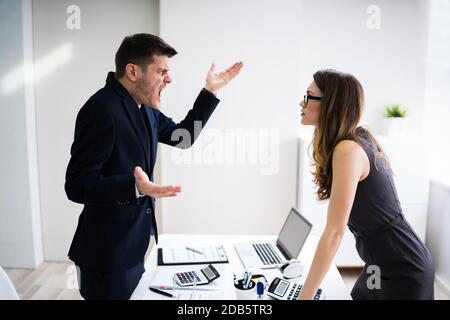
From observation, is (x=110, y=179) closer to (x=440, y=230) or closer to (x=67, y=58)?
(x=67, y=58)

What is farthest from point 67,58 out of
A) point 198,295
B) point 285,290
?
point 285,290

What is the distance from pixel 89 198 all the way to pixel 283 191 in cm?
221

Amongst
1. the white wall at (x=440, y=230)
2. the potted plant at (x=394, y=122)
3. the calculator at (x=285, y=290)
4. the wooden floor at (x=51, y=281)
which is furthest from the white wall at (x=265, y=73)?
the calculator at (x=285, y=290)

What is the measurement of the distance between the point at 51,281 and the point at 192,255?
1.86 meters

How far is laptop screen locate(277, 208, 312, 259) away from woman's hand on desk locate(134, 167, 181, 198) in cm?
77

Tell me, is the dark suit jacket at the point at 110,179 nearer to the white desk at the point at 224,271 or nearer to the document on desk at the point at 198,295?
the white desk at the point at 224,271

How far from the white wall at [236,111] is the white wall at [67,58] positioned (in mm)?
419

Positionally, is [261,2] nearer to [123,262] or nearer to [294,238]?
[294,238]

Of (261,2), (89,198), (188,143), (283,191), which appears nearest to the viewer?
(89,198)

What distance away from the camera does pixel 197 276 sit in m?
1.68


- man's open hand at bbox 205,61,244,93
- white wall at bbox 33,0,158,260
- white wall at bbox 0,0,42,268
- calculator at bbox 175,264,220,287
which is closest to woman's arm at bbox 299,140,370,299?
calculator at bbox 175,264,220,287

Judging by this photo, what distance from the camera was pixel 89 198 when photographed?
56.4 inches

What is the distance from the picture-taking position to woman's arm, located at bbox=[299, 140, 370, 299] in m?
1.31
